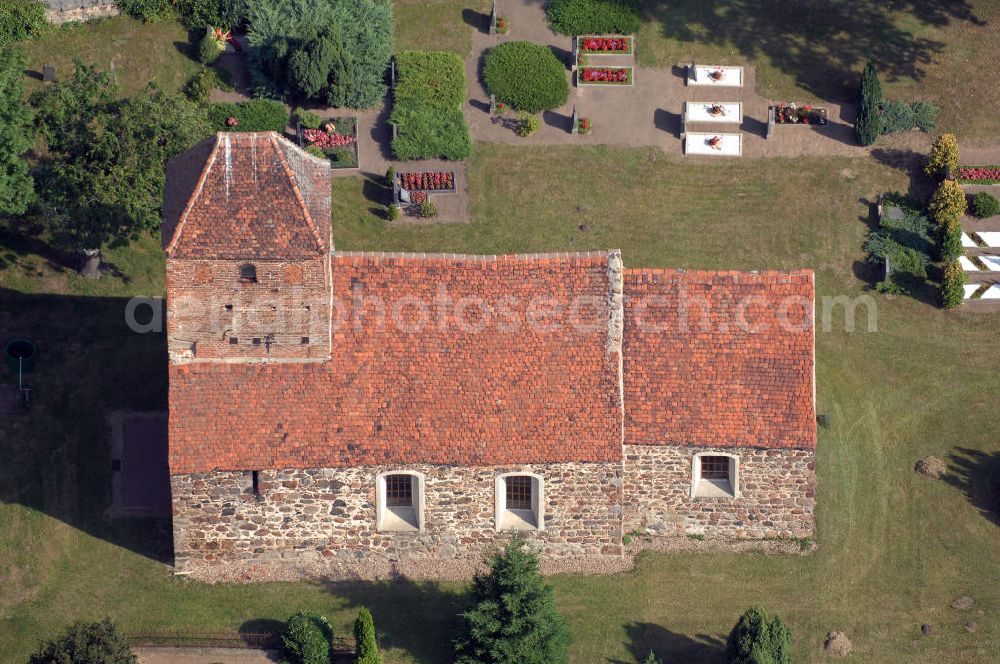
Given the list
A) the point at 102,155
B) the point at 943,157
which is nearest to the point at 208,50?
the point at 102,155

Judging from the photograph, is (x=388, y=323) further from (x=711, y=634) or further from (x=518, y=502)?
(x=711, y=634)

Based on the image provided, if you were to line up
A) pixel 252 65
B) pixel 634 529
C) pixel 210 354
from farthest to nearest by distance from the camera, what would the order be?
pixel 252 65 → pixel 634 529 → pixel 210 354

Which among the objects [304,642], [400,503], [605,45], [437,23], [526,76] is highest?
[437,23]

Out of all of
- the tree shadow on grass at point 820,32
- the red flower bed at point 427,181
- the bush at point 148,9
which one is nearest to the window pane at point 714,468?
the red flower bed at point 427,181

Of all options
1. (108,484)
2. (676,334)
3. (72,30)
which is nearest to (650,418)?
(676,334)

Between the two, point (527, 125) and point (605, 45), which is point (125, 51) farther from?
point (605, 45)

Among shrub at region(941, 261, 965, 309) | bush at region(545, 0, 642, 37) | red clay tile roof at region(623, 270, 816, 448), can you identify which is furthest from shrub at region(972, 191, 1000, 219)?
bush at region(545, 0, 642, 37)
